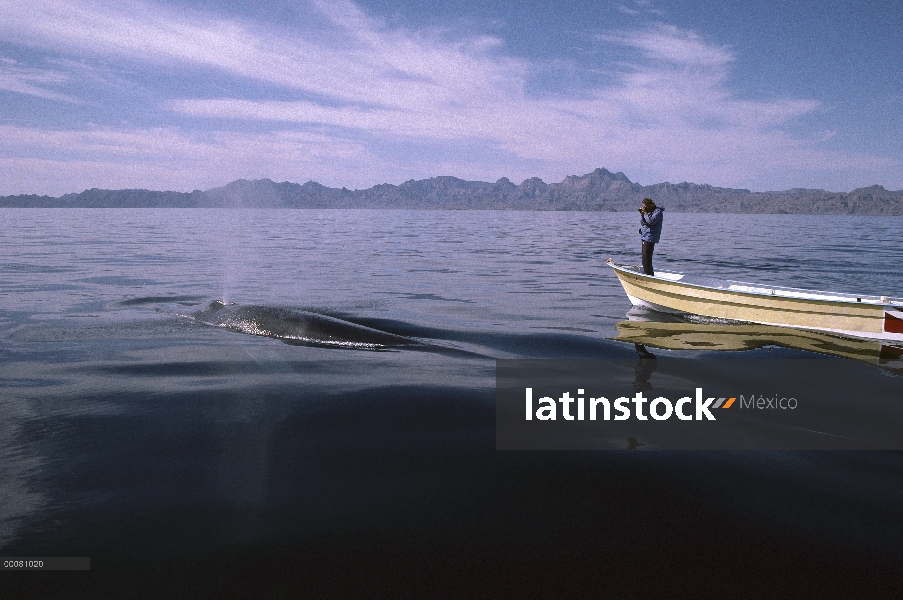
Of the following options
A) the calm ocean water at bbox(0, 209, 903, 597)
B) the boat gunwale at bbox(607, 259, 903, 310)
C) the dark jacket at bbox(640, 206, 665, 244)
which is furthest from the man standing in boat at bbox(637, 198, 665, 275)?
the calm ocean water at bbox(0, 209, 903, 597)

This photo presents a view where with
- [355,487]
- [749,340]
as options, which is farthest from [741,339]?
[355,487]

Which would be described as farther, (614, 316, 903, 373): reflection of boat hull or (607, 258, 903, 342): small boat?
(607, 258, 903, 342): small boat

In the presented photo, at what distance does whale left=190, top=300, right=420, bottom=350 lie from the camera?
52.4ft

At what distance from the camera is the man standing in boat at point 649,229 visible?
24.0 meters

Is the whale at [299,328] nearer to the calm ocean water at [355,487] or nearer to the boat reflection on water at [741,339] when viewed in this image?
the calm ocean water at [355,487]

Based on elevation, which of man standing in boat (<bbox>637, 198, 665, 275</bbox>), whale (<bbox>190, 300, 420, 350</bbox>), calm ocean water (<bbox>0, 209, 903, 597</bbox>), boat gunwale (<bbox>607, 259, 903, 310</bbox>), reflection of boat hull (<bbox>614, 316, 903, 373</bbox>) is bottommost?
calm ocean water (<bbox>0, 209, 903, 597</bbox>)

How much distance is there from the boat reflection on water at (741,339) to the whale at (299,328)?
693 cm

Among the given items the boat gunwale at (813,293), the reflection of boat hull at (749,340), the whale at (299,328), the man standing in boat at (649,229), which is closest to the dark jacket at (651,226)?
the man standing in boat at (649,229)

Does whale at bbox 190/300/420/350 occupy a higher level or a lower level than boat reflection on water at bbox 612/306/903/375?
higher

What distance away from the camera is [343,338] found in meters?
16.2

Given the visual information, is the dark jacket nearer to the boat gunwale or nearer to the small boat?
the small boat

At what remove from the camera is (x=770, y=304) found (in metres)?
19.1

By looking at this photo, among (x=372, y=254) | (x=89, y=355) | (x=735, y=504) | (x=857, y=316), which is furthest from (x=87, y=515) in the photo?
(x=372, y=254)

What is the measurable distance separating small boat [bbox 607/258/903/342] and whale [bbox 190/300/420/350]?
10.8m
